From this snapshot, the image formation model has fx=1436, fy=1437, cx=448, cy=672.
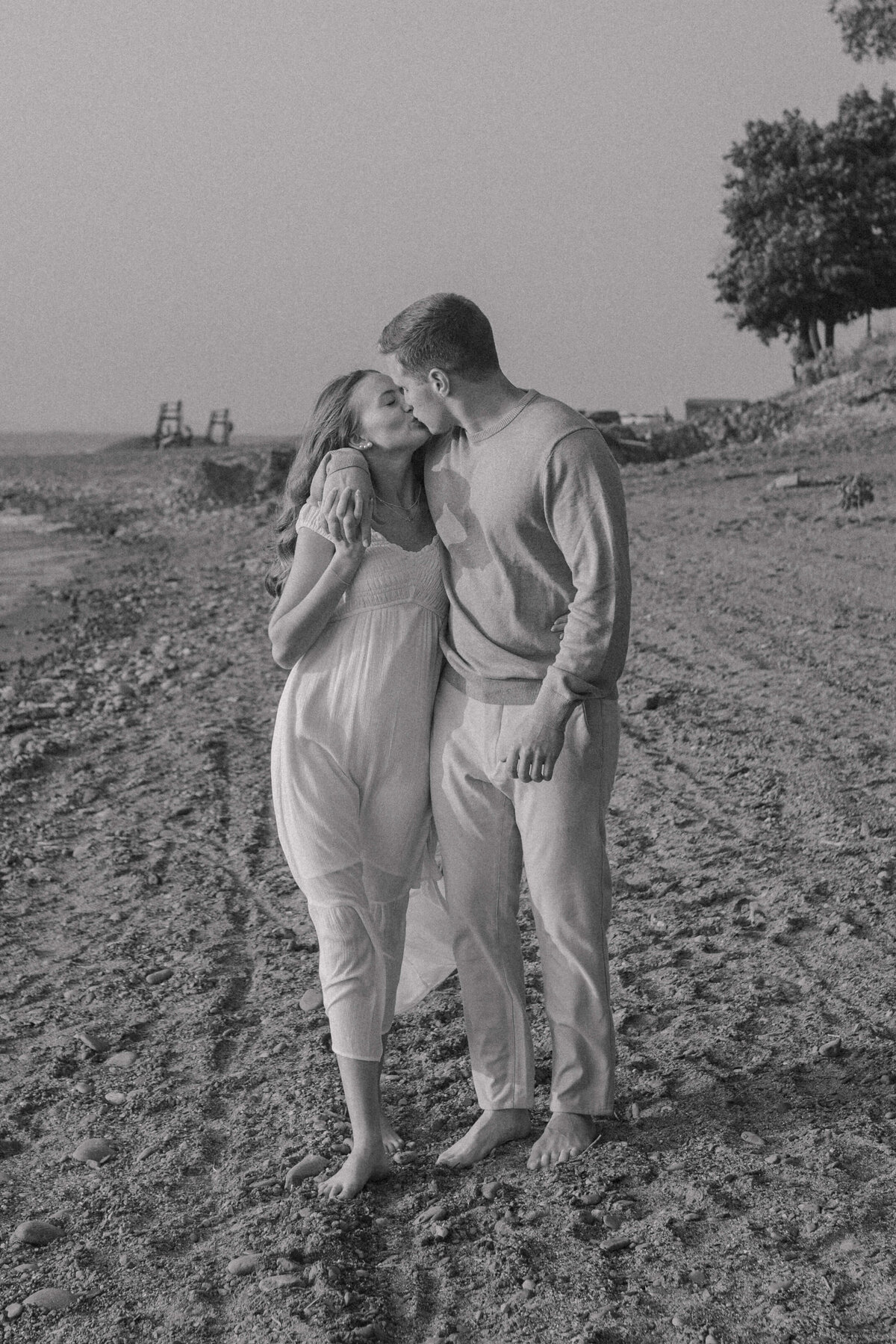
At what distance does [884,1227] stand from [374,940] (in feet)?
4.18

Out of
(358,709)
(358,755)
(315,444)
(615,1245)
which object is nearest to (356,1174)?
(615,1245)

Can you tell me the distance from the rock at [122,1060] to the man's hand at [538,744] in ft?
6.39

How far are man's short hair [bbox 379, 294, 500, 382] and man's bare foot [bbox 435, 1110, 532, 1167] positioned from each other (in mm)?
1772

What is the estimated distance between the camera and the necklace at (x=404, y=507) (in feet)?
11.0

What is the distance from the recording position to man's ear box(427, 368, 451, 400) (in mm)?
3150

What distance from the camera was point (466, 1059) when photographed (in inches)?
165

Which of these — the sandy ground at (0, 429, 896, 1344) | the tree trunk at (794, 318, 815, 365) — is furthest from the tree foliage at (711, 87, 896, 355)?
the sandy ground at (0, 429, 896, 1344)

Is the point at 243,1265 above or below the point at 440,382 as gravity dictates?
below

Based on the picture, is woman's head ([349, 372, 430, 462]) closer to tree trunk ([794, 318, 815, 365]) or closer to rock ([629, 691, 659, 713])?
rock ([629, 691, 659, 713])

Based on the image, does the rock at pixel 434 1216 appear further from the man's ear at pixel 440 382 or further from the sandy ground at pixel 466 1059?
the man's ear at pixel 440 382

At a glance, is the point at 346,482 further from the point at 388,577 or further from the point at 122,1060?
the point at 122,1060

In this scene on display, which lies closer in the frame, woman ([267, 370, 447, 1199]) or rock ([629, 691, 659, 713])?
woman ([267, 370, 447, 1199])

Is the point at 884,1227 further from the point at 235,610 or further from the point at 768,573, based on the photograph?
the point at 235,610

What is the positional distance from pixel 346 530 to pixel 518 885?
3.13ft
